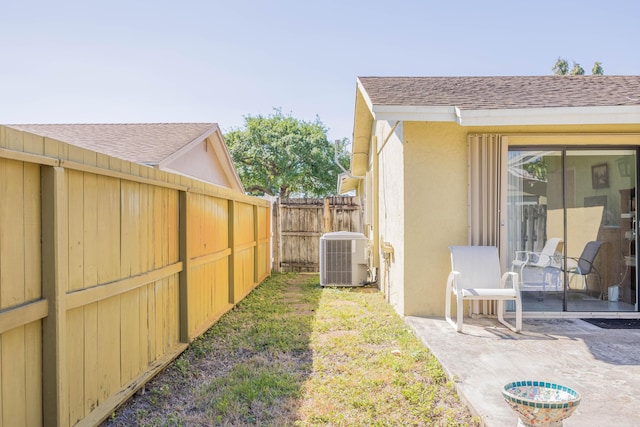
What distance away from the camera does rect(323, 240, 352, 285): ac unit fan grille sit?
841 cm

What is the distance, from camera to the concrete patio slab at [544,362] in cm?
272

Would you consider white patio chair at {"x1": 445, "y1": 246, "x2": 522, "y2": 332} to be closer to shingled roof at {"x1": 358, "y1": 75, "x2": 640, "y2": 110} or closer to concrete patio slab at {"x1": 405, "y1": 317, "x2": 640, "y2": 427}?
concrete patio slab at {"x1": 405, "y1": 317, "x2": 640, "y2": 427}

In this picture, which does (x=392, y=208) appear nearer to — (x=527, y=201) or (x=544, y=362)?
(x=527, y=201)

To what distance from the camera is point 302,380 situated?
3504 millimetres

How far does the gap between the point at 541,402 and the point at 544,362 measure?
198 centimetres

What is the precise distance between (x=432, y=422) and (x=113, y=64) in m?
12.5

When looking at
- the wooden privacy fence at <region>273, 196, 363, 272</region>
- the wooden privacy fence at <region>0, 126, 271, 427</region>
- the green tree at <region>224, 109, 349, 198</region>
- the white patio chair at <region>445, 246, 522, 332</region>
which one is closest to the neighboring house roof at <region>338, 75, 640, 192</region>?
the white patio chair at <region>445, 246, 522, 332</region>

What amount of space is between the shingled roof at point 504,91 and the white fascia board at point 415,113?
7 cm

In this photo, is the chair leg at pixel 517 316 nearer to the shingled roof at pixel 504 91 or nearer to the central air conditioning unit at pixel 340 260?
the shingled roof at pixel 504 91

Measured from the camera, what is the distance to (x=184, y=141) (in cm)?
997

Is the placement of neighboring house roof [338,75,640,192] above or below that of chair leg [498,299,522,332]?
above

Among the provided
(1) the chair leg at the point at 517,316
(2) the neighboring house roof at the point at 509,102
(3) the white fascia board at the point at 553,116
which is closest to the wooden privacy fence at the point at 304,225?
(2) the neighboring house roof at the point at 509,102

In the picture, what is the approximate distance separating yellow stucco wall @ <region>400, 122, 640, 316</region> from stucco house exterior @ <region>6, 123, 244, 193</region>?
5217mm

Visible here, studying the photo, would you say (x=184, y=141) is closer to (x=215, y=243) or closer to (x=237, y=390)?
(x=215, y=243)
